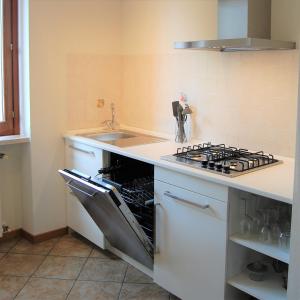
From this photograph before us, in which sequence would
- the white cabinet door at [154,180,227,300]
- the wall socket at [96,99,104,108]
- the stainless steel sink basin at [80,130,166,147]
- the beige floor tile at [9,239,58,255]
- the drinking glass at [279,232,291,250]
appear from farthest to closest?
the wall socket at [96,99,104,108] < the beige floor tile at [9,239,58,255] < the stainless steel sink basin at [80,130,166,147] < the white cabinet door at [154,180,227,300] < the drinking glass at [279,232,291,250]

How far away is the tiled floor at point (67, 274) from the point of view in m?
2.59

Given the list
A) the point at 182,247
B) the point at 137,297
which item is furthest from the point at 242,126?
the point at 137,297

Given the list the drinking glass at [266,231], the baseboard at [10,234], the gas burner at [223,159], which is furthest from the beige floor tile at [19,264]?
the drinking glass at [266,231]

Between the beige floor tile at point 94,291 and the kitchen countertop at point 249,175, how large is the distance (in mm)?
844

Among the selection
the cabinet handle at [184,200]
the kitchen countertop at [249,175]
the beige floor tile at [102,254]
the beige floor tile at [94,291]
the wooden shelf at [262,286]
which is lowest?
the beige floor tile at [94,291]

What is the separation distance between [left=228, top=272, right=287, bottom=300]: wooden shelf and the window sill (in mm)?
1814

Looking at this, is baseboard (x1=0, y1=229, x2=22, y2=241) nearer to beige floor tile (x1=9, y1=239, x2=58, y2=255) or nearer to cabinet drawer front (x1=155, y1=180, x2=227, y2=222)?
beige floor tile (x1=9, y1=239, x2=58, y2=255)

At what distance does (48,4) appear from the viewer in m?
3.08

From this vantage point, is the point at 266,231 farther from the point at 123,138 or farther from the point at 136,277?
the point at 123,138

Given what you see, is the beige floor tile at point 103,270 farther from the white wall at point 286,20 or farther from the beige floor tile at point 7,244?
the white wall at point 286,20

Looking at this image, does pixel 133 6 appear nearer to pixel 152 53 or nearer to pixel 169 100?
pixel 152 53

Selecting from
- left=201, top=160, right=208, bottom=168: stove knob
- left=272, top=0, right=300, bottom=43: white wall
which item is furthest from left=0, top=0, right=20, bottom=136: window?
left=272, top=0, right=300, bottom=43: white wall

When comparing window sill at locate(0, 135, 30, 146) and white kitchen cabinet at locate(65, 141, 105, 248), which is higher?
window sill at locate(0, 135, 30, 146)

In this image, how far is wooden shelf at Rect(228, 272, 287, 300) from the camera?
200 centimetres
